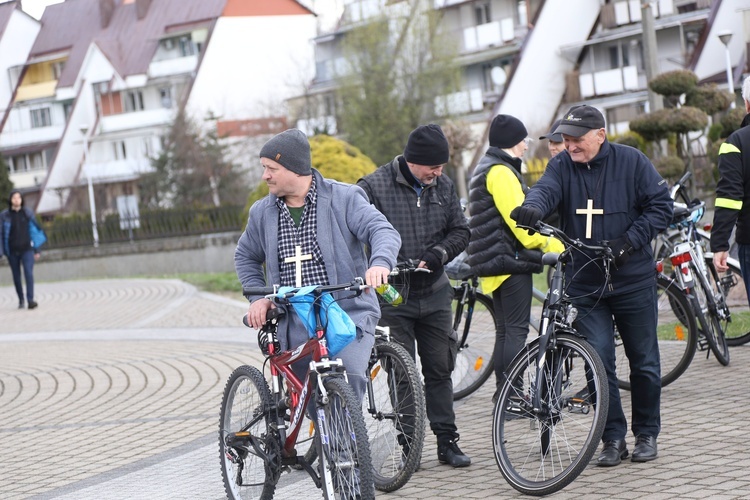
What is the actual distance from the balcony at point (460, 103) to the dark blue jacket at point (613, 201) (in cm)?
3816

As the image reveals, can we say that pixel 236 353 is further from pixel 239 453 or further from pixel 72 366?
pixel 239 453

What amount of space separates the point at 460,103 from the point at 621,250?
4137 cm

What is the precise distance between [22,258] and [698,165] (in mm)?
12818

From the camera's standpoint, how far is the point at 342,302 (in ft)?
19.5

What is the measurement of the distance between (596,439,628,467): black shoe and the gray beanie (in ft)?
7.36

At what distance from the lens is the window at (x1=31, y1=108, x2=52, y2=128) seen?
2840 inches

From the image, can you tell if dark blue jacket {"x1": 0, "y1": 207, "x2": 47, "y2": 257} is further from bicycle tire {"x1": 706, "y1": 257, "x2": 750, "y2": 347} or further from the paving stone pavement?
bicycle tire {"x1": 706, "y1": 257, "x2": 750, "y2": 347}

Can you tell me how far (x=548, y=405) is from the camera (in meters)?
6.19

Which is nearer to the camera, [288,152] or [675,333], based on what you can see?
[288,152]

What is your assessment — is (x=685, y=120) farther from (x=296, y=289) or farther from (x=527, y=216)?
(x=296, y=289)

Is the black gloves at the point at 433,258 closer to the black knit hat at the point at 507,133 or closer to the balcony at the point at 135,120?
the black knit hat at the point at 507,133

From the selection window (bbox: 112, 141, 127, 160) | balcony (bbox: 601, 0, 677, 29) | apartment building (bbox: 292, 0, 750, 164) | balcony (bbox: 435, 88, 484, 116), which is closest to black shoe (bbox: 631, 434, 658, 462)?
apartment building (bbox: 292, 0, 750, 164)

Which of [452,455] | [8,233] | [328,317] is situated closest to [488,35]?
[8,233]

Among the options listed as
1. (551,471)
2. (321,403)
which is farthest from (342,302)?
(551,471)
